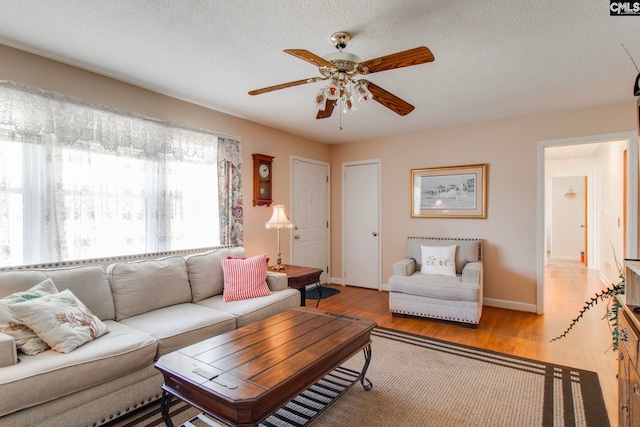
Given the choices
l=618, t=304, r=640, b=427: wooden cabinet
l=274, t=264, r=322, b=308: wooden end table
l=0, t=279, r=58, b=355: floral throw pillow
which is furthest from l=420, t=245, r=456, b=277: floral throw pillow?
l=0, t=279, r=58, b=355: floral throw pillow

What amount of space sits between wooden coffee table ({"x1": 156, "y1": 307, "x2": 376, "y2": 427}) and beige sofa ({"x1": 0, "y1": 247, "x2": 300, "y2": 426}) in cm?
36

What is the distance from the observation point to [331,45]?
7.54ft

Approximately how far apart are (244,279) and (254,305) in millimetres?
332

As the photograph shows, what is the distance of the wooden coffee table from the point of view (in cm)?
143

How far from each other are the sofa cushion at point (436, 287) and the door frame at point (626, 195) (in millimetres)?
1055

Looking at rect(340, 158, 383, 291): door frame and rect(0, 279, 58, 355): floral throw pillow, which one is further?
rect(340, 158, 383, 291): door frame

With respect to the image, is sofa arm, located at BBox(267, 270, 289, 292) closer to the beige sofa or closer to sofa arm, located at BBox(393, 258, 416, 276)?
the beige sofa

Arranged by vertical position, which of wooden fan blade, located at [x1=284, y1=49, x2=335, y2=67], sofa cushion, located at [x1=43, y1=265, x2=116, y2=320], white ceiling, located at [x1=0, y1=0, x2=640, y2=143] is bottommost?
sofa cushion, located at [x1=43, y1=265, x2=116, y2=320]

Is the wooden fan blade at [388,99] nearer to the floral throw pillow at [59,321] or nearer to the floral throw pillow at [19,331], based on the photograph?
the floral throw pillow at [59,321]

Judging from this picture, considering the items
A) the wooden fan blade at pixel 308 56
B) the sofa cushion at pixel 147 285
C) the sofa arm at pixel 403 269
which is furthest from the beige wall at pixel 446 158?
the wooden fan blade at pixel 308 56

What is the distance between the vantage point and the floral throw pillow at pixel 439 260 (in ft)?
13.1

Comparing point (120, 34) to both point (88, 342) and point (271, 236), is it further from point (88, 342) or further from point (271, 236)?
point (271, 236)

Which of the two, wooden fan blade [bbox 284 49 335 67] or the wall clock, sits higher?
wooden fan blade [bbox 284 49 335 67]

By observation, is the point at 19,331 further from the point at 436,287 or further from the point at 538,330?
the point at 538,330
